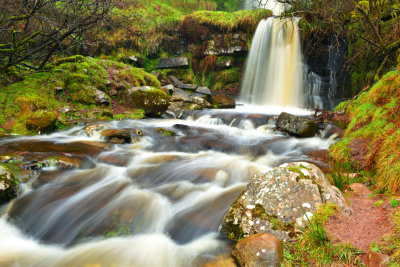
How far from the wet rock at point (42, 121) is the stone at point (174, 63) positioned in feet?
33.5

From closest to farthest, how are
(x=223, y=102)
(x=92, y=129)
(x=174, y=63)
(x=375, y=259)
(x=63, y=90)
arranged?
(x=375, y=259), (x=92, y=129), (x=63, y=90), (x=223, y=102), (x=174, y=63)

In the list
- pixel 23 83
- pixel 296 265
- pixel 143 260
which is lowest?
pixel 143 260

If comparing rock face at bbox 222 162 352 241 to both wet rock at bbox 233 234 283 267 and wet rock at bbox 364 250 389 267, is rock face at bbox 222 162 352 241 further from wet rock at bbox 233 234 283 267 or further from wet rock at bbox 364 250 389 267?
wet rock at bbox 364 250 389 267

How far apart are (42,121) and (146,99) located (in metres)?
3.92

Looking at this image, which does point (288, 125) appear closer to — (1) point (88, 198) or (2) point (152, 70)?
(1) point (88, 198)

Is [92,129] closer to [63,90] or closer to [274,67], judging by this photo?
[63,90]

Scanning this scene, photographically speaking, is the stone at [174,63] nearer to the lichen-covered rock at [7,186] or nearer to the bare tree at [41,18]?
the bare tree at [41,18]

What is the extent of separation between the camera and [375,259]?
5.64 ft

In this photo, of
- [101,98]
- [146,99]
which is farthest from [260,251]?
[101,98]

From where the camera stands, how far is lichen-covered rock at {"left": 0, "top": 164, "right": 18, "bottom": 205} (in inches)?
125

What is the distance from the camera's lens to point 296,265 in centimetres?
200

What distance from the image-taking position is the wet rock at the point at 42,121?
6557 millimetres

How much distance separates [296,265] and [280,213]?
1.82 feet

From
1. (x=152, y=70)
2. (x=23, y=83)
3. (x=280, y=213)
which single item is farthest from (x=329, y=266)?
(x=152, y=70)
